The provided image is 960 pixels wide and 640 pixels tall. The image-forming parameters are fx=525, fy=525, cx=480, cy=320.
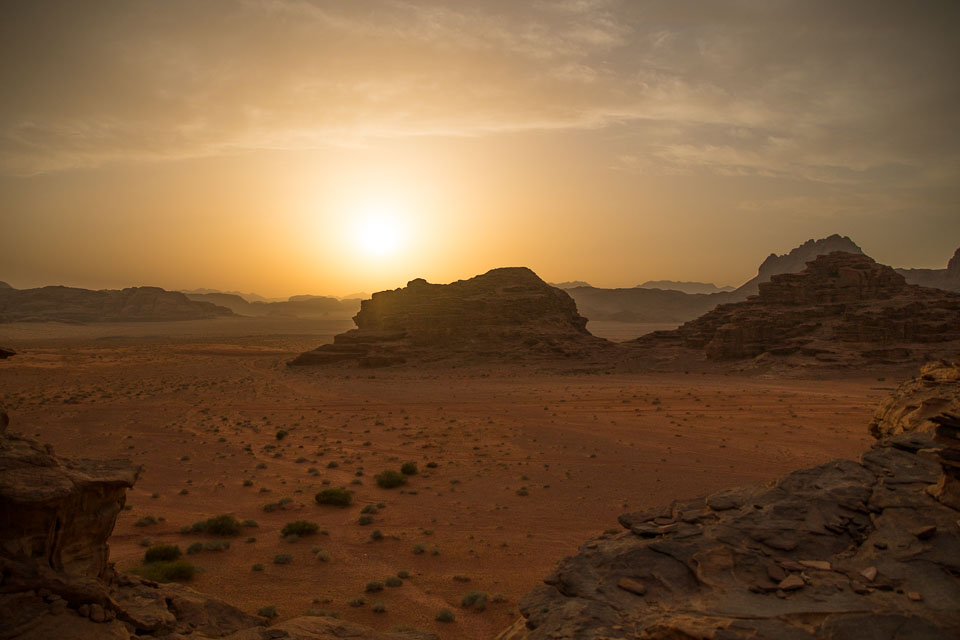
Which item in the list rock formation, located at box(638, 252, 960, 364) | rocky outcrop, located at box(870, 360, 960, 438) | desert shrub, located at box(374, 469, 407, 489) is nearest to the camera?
rocky outcrop, located at box(870, 360, 960, 438)

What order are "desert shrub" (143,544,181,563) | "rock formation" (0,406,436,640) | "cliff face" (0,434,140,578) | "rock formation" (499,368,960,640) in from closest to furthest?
"rock formation" (499,368,960,640) < "rock formation" (0,406,436,640) < "cliff face" (0,434,140,578) < "desert shrub" (143,544,181,563)

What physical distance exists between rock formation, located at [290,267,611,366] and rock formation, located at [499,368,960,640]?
4014 centimetres

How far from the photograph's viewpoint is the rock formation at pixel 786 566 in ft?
14.4

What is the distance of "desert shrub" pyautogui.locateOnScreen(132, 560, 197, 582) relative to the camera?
8734mm

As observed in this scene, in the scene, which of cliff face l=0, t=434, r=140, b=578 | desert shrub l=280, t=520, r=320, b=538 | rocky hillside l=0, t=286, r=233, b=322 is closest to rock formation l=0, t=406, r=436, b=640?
cliff face l=0, t=434, r=140, b=578

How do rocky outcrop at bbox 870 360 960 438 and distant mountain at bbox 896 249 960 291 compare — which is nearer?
rocky outcrop at bbox 870 360 960 438

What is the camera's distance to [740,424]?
22.0 m

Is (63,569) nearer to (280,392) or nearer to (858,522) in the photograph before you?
(858,522)

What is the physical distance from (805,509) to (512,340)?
43.1m

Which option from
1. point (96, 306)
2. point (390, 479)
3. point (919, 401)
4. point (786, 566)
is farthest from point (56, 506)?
point (96, 306)

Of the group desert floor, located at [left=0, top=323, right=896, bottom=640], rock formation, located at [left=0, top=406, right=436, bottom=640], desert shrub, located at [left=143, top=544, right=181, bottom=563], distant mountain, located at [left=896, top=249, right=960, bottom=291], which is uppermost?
distant mountain, located at [left=896, top=249, right=960, bottom=291]

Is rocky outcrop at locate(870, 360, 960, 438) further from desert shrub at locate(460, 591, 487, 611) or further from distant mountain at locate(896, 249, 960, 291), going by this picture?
distant mountain at locate(896, 249, 960, 291)

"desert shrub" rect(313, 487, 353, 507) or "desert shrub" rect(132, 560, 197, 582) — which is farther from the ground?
"desert shrub" rect(132, 560, 197, 582)

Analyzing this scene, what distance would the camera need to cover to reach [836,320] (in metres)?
45.2
